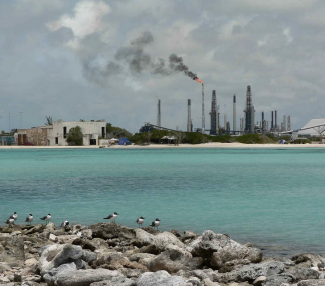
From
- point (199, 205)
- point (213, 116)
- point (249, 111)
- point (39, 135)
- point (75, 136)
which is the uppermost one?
point (249, 111)

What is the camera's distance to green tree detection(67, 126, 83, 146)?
128 meters

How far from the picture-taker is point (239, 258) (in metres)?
10.6

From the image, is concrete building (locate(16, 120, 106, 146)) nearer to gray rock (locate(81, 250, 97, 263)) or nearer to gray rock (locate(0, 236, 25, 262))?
gray rock (locate(0, 236, 25, 262))

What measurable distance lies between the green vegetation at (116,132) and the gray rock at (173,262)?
129984mm

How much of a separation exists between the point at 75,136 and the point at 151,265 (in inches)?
4790

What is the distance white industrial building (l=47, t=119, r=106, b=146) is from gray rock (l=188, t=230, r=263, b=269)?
11990 cm

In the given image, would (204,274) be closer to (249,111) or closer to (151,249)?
(151,249)

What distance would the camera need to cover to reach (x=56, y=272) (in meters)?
8.80

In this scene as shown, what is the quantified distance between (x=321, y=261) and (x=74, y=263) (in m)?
5.63

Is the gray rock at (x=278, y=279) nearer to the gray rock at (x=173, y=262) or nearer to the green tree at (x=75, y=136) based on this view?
the gray rock at (x=173, y=262)

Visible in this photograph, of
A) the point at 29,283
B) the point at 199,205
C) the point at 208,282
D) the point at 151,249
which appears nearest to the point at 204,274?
the point at 208,282

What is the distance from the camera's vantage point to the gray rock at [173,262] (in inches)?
379

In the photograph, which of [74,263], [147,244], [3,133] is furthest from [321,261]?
[3,133]

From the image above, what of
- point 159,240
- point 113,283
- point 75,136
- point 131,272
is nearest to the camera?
point 113,283
